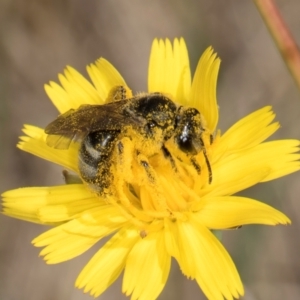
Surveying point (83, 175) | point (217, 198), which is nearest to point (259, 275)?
point (217, 198)

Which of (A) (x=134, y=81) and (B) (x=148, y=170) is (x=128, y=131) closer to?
(B) (x=148, y=170)

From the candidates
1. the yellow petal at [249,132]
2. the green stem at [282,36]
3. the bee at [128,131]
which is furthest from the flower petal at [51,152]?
the green stem at [282,36]

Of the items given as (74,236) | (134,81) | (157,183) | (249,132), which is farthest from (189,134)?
(134,81)

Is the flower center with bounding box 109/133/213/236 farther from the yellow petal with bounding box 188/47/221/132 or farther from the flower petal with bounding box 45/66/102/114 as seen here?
the flower petal with bounding box 45/66/102/114

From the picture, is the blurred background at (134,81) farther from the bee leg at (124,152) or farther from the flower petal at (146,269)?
the bee leg at (124,152)

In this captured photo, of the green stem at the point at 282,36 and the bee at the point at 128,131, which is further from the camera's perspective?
the bee at the point at 128,131

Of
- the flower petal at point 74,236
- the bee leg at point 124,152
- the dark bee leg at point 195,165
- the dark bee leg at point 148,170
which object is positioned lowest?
the flower petal at point 74,236
